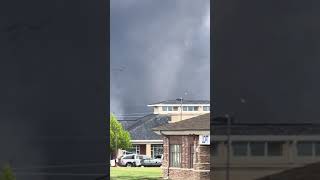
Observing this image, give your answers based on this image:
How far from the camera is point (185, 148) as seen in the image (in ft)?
54.4

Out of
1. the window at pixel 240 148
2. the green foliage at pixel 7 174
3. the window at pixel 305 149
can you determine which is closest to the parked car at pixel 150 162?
the window at pixel 240 148

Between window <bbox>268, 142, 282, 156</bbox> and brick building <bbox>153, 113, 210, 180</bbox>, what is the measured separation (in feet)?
23.7

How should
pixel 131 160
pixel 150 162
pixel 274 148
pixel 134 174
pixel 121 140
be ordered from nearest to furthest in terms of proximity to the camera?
pixel 274 148
pixel 134 174
pixel 121 140
pixel 150 162
pixel 131 160

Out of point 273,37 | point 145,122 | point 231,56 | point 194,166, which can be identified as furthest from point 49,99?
point 145,122

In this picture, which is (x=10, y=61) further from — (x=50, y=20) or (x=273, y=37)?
(x=273, y=37)

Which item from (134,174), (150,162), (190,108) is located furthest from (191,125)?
(150,162)

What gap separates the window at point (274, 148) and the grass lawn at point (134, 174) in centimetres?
756

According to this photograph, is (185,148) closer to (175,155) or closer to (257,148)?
(175,155)

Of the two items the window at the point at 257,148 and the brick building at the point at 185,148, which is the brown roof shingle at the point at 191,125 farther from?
the window at the point at 257,148

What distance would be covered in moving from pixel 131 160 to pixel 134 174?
4.79m

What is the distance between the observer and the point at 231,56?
824 cm

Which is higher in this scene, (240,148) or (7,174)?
→ (240,148)

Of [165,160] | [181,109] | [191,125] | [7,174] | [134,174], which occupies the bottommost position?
[134,174]

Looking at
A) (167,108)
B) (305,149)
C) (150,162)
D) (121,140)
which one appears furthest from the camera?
(150,162)
